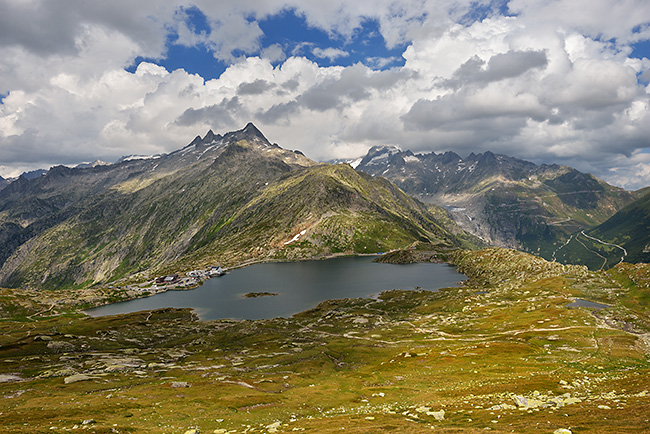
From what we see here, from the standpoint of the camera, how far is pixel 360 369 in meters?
81.5

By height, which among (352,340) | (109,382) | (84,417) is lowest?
(352,340)

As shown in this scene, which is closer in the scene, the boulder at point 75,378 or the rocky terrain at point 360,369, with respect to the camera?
the rocky terrain at point 360,369

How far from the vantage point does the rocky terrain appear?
38.6m

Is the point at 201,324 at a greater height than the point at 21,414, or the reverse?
the point at 21,414

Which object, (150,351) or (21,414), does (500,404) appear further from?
(150,351)

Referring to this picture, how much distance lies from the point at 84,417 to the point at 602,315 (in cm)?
13084

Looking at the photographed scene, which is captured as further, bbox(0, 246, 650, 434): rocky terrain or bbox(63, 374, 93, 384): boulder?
bbox(63, 374, 93, 384): boulder

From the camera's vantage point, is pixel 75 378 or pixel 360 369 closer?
pixel 75 378

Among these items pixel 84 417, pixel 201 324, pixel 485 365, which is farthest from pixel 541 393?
pixel 201 324

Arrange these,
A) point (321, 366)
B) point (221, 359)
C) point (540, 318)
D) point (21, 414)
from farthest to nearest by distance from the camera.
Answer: point (540, 318) → point (221, 359) → point (321, 366) → point (21, 414)

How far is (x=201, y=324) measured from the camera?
511ft

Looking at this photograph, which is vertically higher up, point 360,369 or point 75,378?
point 75,378

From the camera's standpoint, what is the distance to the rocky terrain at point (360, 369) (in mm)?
38562

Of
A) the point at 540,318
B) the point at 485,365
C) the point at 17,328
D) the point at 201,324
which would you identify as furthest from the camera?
the point at 201,324
